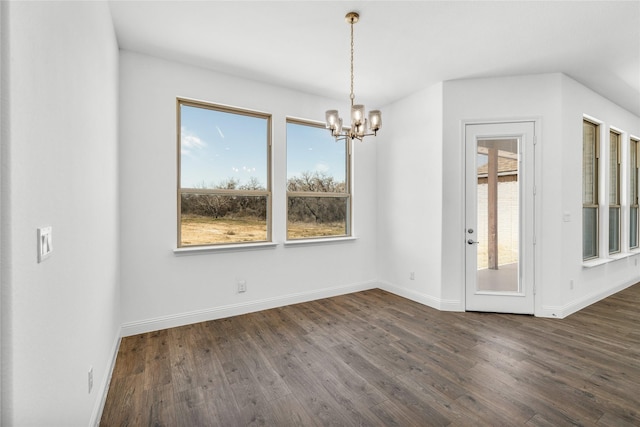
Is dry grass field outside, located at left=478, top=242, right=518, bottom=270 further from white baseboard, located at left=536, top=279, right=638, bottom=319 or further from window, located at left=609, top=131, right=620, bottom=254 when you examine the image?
window, located at left=609, top=131, right=620, bottom=254

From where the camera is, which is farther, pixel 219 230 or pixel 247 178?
pixel 247 178

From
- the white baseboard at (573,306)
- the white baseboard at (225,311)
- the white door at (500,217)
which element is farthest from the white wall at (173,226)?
the white baseboard at (573,306)

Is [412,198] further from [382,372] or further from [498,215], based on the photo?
[382,372]

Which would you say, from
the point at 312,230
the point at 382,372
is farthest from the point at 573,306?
the point at 312,230

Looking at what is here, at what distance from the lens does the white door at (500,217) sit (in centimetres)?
361

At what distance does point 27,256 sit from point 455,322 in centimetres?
364

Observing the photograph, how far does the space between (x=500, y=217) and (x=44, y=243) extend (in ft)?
13.5

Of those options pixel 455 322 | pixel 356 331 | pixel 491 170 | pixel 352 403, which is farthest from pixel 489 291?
pixel 352 403

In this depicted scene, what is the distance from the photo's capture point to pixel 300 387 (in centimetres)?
221

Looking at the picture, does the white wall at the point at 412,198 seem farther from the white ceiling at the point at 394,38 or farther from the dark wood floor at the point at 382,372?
the dark wood floor at the point at 382,372

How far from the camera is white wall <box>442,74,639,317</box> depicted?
353 centimetres

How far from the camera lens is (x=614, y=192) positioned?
479cm

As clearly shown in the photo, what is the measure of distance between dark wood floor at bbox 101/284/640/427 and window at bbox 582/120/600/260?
1.03 metres

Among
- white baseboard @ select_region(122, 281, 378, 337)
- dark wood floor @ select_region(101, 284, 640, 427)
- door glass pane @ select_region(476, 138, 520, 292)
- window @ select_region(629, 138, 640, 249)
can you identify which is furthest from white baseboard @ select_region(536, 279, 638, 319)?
white baseboard @ select_region(122, 281, 378, 337)
